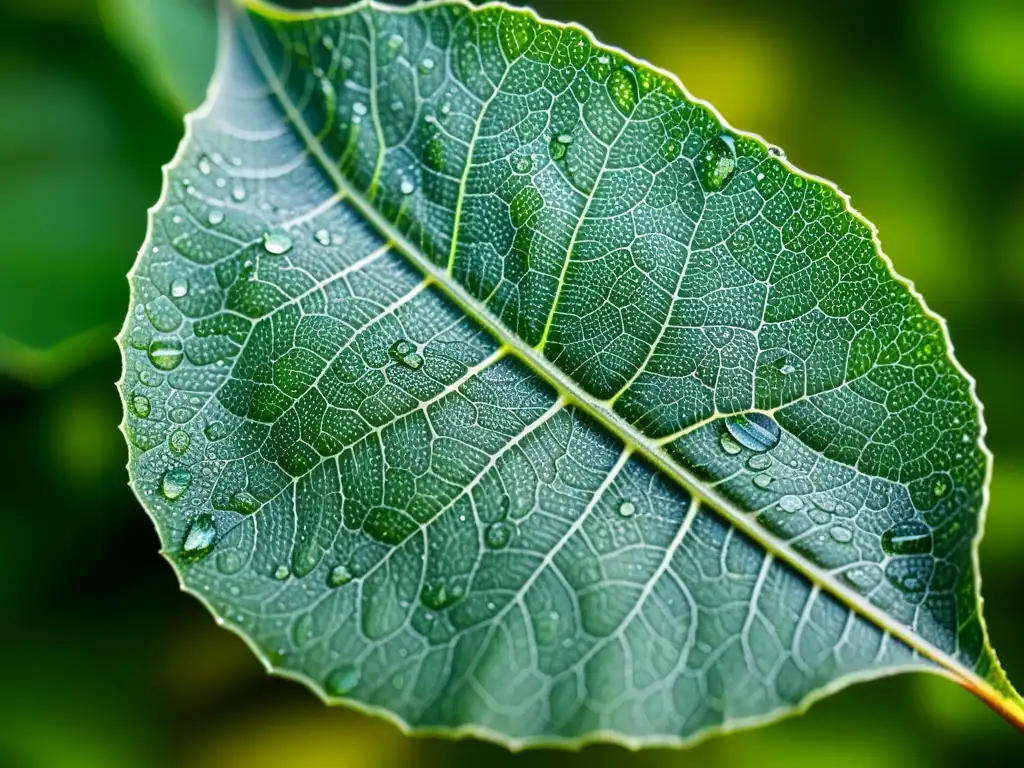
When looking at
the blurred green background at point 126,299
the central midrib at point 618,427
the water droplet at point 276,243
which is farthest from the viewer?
the blurred green background at point 126,299

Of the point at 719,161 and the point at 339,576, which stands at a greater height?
the point at 719,161

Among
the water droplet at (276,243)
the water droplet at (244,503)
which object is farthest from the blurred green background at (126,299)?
the water droplet at (244,503)

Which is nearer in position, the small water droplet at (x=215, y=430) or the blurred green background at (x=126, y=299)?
the small water droplet at (x=215, y=430)

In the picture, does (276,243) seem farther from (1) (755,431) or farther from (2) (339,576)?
(1) (755,431)

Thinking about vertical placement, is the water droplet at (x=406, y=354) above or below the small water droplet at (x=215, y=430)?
above

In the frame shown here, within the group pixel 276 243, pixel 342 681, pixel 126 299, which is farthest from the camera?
pixel 126 299

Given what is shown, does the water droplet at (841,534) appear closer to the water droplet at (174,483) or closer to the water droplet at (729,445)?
the water droplet at (729,445)

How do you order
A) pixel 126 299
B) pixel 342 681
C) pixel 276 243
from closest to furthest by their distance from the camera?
pixel 342 681 → pixel 276 243 → pixel 126 299

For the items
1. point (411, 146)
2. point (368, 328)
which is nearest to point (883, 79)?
point (411, 146)

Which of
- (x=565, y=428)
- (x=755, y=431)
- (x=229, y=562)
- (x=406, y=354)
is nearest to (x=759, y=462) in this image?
(x=755, y=431)
